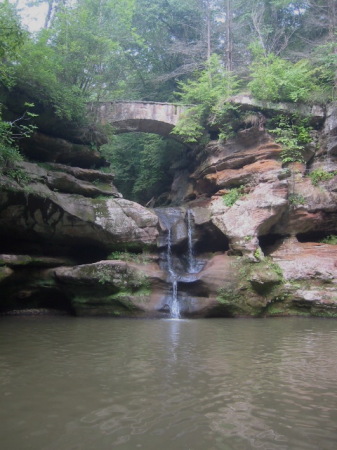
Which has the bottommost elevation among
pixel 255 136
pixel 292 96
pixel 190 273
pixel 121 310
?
pixel 121 310

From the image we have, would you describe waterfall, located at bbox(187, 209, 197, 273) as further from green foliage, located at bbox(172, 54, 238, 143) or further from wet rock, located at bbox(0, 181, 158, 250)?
green foliage, located at bbox(172, 54, 238, 143)

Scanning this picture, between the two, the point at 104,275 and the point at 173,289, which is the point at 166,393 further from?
the point at 173,289

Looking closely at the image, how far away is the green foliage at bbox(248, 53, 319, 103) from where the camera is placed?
17.0m

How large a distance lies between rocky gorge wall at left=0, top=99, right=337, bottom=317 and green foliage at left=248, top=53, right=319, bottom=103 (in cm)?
152

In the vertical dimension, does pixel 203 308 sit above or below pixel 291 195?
below

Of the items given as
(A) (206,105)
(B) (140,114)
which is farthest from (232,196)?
(B) (140,114)

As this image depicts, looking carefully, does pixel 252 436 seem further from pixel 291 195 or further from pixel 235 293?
pixel 291 195

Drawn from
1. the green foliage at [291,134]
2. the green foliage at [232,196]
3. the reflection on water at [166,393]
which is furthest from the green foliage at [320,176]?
the reflection on water at [166,393]

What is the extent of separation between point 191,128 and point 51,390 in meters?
16.1

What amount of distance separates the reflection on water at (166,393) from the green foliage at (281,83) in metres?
13.2

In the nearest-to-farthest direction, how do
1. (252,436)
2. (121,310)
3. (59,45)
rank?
(252,436) → (121,310) → (59,45)

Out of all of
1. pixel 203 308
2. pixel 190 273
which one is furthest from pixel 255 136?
pixel 203 308

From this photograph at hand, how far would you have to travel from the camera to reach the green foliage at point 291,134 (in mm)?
16781

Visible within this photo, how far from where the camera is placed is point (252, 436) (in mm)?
3020
